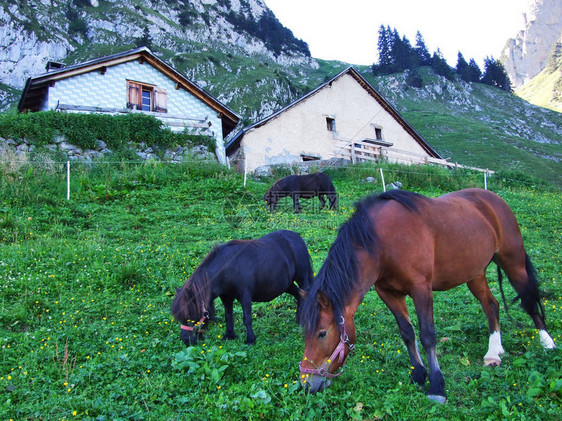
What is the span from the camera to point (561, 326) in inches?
209

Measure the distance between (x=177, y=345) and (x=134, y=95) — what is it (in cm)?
1774

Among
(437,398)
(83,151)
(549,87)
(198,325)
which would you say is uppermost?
(549,87)

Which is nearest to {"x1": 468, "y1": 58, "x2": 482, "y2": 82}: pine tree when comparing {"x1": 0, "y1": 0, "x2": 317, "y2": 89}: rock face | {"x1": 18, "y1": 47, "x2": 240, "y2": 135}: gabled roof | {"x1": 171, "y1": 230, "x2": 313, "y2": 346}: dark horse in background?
{"x1": 0, "y1": 0, "x2": 317, "y2": 89}: rock face

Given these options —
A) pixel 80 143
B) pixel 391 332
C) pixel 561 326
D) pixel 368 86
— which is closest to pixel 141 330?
pixel 391 332

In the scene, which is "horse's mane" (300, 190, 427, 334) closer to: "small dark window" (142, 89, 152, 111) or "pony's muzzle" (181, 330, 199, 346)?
"pony's muzzle" (181, 330, 199, 346)

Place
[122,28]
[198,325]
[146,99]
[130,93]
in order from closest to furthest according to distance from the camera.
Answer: [198,325], [130,93], [146,99], [122,28]

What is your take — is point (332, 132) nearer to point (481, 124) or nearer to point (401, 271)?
point (401, 271)

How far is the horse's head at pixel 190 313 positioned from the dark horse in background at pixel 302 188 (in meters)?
9.54

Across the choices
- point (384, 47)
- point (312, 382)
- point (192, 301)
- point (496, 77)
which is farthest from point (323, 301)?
point (496, 77)

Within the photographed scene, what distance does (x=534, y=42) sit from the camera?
171875mm

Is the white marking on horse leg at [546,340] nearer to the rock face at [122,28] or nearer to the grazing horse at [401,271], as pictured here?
the grazing horse at [401,271]

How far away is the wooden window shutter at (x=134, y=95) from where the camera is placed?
19703mm

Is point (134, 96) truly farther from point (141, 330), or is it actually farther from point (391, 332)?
point (391, 332)

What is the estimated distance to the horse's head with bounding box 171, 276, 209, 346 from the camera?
4.89 meters
